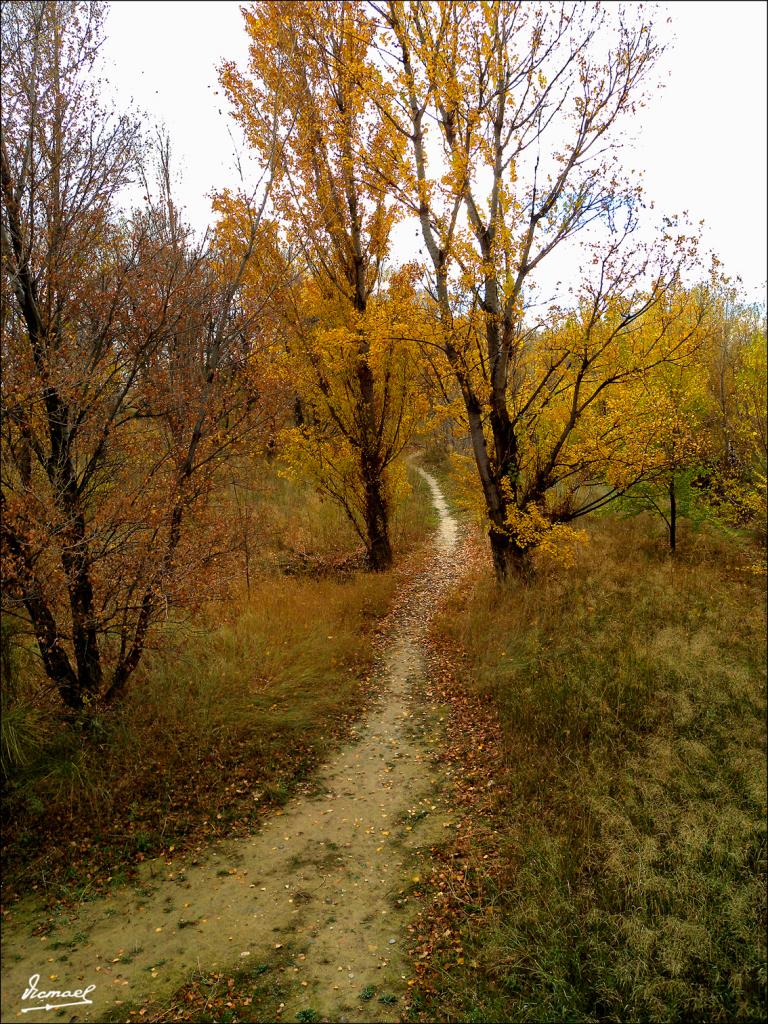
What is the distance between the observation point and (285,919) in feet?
15.2

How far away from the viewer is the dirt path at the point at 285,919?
4.02 metres

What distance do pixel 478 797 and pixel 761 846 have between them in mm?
2482

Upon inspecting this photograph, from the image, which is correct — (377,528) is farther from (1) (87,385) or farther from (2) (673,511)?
(1) (87,385)

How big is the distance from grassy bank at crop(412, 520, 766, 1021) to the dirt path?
39 centimetres

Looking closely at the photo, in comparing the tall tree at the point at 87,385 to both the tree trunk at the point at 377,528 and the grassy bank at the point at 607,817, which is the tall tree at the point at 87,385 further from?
the tree trunk at the point at 377,528

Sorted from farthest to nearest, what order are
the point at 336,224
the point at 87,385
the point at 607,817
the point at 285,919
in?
the point at 336,224 < the point at 87,385 < the point at 607,817 < the point at 285,919

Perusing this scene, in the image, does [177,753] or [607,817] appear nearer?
[607,817]

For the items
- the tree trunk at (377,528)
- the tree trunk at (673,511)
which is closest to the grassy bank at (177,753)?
the tree trunk at (377,528)

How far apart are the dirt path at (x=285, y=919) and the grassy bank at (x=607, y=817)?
0.39 meters

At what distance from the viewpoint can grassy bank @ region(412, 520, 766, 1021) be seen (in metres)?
3.85

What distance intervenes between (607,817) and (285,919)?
2.80m

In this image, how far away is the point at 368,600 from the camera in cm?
1159

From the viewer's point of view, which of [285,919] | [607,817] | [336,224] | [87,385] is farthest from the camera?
[336,224]

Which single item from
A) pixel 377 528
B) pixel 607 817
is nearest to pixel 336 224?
pixel 377 528
